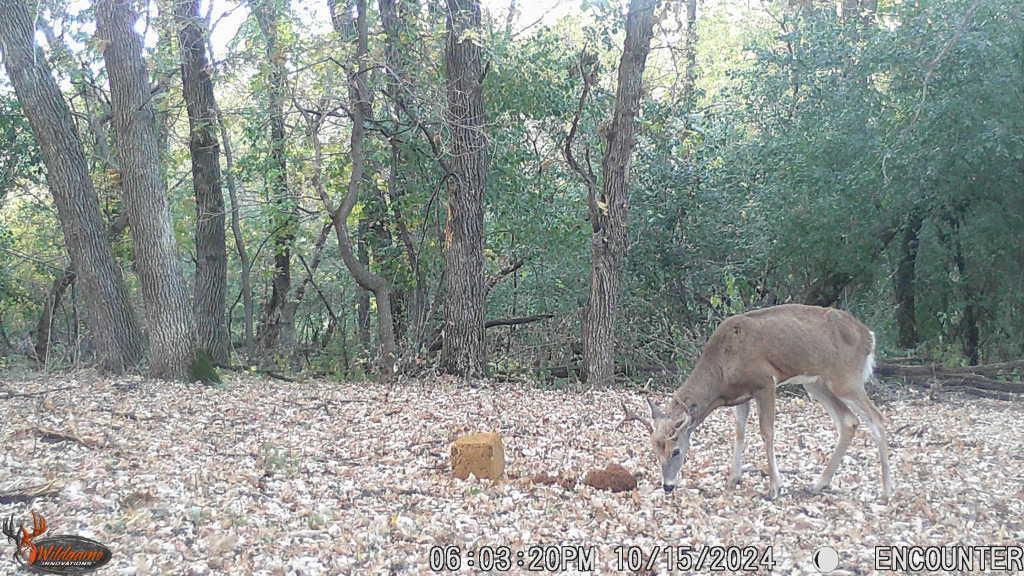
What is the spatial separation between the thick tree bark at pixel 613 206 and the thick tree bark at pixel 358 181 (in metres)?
2.69

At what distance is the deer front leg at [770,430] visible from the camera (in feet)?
21.6

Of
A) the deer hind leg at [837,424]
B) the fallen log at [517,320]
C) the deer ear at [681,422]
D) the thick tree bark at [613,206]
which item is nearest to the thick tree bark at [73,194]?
the fallen log at [517,320]

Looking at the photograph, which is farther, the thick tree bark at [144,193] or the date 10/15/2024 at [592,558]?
the thick tree bark at [144,193]

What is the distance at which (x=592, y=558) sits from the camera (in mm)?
5184

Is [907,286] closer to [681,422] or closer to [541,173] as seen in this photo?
[541,173]

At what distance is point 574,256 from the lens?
1453 centimetres

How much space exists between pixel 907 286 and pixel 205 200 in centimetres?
1044

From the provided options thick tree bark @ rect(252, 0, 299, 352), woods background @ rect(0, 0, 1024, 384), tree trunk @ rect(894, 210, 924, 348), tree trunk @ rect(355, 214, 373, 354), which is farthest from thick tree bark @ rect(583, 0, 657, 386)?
tree trunk @ rect(894, 210, 924, 348)

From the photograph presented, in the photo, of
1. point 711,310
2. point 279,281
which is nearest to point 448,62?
point 711,310

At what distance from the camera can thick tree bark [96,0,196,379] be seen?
1118 cm

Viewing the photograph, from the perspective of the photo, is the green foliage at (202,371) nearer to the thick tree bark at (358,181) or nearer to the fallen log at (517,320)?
the thick tree bark at (358,181)

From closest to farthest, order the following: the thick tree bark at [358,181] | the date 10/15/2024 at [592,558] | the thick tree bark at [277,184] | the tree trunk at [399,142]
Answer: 1. the date 10/15/2024 at [592,558]
2. the thick tree bark at [277,184]
3. the thick tree bark at [358,181]
4. the tree trunk at [399,142]

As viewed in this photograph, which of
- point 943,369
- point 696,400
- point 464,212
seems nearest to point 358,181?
point 464,212

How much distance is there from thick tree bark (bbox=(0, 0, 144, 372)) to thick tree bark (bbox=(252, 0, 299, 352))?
98.2 inches
